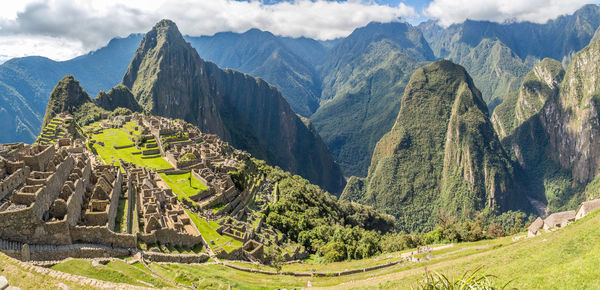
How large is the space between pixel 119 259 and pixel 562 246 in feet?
101

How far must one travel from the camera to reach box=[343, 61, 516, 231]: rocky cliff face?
155 meters

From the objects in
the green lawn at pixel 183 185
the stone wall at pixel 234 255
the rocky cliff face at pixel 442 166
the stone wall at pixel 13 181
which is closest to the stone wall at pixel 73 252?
the stone wall at pixel 13 181

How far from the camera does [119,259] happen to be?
78.3 feet

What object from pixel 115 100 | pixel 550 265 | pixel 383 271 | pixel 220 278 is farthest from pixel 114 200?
pixel 115 100

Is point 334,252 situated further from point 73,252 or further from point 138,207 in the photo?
point 73,252

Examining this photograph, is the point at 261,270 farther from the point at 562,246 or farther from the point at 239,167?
the point at 239,167

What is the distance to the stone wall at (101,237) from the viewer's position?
79.5 feet

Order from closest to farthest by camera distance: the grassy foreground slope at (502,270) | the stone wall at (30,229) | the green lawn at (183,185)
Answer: the grassy foreground slope at (502,270)
the stone wall at (30,229)
the green lawn at (183,185)

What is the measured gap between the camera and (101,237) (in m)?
25.2

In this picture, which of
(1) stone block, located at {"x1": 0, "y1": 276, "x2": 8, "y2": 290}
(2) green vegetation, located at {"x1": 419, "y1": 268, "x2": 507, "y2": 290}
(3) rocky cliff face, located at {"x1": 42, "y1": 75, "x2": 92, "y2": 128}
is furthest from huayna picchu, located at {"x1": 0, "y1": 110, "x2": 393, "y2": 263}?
(3) rocky cliff face, located at {"x1": 42, "y1": 75, "x2": 92, "y2": 128}

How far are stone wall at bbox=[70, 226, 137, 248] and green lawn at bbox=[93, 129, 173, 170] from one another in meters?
32.0

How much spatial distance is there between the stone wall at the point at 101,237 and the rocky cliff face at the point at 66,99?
121 meters

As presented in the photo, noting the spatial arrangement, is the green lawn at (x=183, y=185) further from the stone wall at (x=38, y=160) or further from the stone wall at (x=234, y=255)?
the stone wall at (x=38, y=160)

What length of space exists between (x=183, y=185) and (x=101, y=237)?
27.8 meters
